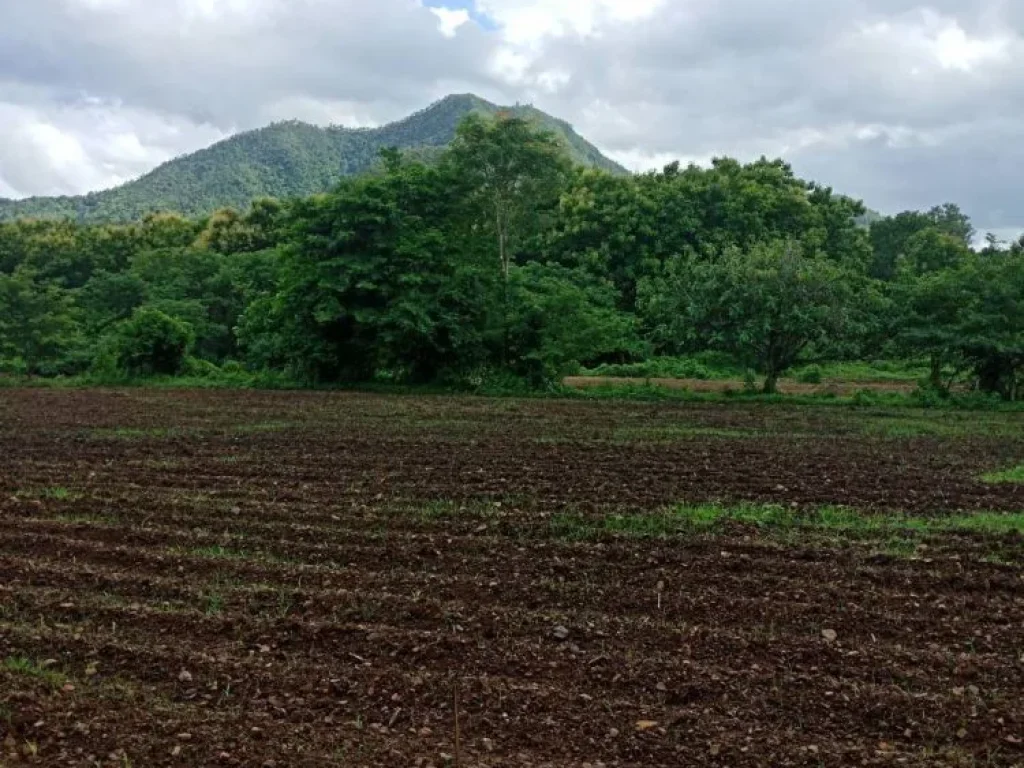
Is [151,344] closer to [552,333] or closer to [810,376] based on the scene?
[552,333]

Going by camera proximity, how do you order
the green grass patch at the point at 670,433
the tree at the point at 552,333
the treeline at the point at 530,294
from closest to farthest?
the green grass patch at the point at 670,433 → the treeline at the point at 530,294 → the tree at the point at 552,333

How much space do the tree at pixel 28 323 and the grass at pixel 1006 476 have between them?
32.0 meters

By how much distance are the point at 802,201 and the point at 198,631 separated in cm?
4155

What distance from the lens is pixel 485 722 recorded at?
4742mm

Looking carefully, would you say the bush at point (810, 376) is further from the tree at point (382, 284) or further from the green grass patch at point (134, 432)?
the green grass patch at point (134, 432)

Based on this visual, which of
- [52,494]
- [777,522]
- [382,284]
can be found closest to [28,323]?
[382,284]

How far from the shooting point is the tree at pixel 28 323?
110 feet

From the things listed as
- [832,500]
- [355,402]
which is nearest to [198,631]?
[832,500]

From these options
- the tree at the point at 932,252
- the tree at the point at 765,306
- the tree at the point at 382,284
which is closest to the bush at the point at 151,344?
the tree at the point at 382,284

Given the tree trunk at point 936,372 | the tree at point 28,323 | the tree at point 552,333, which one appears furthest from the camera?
the tree at point 28,323

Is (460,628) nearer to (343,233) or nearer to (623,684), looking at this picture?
(623,684)

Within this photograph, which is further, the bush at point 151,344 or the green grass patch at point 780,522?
the bush at point 151,344

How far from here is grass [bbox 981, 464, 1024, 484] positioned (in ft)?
39.3

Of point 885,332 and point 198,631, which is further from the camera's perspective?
point 885,332
